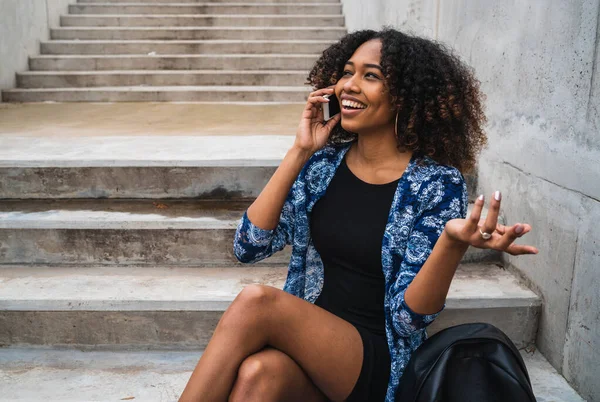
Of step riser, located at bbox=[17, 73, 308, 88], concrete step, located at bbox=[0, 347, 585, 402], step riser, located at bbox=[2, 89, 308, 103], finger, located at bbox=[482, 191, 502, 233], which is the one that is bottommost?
concrete step, located at bbox=[0, 347, 585, 402]

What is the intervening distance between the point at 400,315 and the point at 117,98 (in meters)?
5.40

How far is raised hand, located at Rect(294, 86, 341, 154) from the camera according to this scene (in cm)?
204

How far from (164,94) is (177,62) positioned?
0.84 meters

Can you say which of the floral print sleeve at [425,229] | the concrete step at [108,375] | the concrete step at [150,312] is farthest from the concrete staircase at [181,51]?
the floral print sleeve at [425,229]

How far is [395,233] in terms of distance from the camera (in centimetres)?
184

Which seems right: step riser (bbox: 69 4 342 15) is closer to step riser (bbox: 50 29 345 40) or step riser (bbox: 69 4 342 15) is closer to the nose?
step riser (bbox: 50 29 345 40)

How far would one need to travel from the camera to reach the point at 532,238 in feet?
7.98

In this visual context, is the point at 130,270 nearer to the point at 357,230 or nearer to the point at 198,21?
the point at 357,230

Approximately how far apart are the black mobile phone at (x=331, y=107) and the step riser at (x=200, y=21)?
237 inches

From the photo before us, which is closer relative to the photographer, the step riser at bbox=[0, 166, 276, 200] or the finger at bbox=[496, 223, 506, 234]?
the finger at bbox=[496, 223, 506, 234]

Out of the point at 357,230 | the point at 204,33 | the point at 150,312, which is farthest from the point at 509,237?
the point at 204,33

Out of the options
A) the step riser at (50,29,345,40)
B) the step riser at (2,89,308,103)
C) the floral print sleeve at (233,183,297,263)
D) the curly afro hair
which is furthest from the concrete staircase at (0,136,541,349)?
the step riser at (50,29,345,40)

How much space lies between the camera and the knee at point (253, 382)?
1.66 metres

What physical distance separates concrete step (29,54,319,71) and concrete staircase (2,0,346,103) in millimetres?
12
